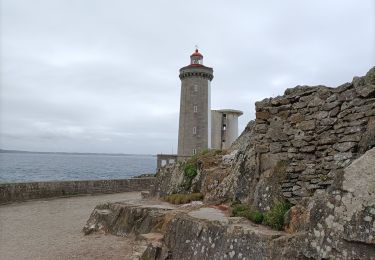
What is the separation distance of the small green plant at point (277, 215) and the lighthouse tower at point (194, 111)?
29731mm

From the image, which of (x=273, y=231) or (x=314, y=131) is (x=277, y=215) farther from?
(x=314, y=131)

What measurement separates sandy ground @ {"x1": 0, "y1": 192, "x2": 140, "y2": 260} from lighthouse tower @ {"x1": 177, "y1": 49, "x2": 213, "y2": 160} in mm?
19756

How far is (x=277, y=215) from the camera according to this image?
259 inches

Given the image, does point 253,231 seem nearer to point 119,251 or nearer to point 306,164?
point 306,164

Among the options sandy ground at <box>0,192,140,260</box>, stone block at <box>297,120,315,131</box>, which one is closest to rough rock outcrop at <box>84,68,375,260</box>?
stone block at <box>297,120,315,131</box>

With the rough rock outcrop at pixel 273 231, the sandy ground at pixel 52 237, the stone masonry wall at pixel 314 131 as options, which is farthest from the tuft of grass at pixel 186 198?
the stone masonry wall at pixel 314 131

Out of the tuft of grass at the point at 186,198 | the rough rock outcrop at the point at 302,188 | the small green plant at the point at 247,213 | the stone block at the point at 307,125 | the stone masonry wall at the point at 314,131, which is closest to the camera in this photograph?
the rough rock outcrop at the point at 302,188

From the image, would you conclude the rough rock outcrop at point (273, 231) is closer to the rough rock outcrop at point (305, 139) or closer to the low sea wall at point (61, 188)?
the rough rock outcrop at point (305, 139)

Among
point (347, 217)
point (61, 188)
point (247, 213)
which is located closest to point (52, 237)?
point (247, 213)

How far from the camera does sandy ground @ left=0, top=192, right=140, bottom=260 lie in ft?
31.4

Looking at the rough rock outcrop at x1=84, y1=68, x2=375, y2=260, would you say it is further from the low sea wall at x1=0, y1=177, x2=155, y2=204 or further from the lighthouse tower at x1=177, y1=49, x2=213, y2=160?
the lighthouse tower at x1=177, y1=49, x2=213, y2=160

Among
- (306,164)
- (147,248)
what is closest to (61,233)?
(147,248)

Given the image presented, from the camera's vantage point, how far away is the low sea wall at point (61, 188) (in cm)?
1946

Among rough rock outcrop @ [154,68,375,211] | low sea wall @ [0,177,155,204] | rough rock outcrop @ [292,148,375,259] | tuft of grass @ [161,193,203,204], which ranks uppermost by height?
rough rock outcrop @ [154,68,375,211]
